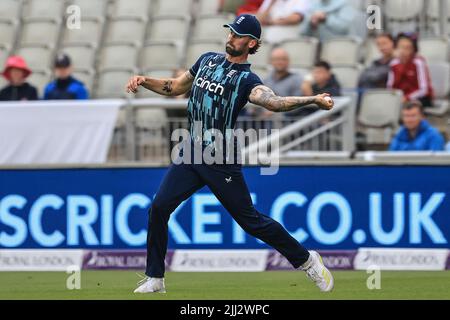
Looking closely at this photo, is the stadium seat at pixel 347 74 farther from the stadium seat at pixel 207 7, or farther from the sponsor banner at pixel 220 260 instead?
the sponsor banner at pixel 220 260

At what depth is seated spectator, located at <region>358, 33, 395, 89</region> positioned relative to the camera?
15.4 m

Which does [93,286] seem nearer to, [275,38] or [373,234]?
[373,234]

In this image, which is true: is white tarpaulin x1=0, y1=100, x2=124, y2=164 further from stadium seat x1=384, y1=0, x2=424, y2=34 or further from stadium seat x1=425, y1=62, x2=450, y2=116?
stadium seat x1=384, y1=0, x2=424, y2=34

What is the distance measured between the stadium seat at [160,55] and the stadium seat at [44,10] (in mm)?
2198

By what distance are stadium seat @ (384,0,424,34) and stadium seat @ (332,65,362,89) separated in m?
1.18

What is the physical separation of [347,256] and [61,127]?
3870 mm

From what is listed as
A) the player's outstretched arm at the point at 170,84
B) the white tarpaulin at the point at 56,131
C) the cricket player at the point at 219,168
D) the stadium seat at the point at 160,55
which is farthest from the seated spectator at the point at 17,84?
the cricket player at the point at 219,168

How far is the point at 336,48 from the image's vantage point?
655 inches

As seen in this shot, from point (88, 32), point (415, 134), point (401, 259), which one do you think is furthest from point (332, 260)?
point (88, 32)

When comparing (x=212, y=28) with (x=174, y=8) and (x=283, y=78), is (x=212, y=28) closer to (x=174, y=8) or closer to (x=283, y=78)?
(x=174, y=8)

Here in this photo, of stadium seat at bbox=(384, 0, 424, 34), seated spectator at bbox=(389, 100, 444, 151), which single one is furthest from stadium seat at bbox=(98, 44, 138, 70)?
seated spectator at bbox=(389, 100, 444, 151)

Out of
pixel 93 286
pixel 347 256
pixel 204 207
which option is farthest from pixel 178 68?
pixel 93 286

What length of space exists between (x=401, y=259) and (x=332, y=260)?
29.0 inches

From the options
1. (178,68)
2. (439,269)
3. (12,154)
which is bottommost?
(439,269)
